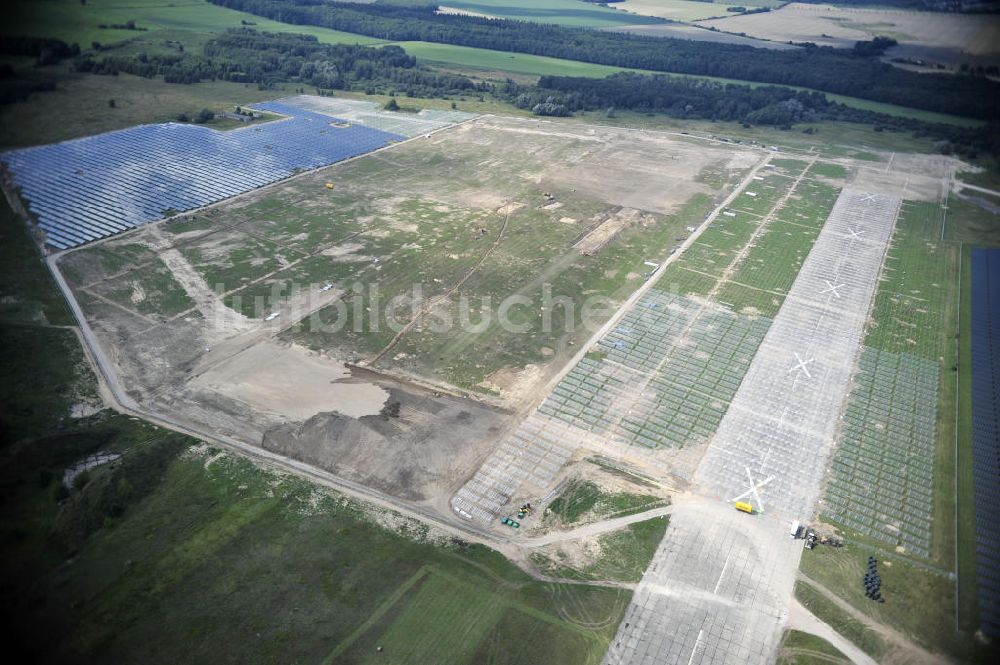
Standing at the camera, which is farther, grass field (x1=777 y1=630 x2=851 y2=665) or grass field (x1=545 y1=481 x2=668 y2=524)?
grass field (x1=545 y1=481 x2=668 y2=524)

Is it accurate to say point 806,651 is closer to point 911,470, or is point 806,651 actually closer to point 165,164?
point 911,470

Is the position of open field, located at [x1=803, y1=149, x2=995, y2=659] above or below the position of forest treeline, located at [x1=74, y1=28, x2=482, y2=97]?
below

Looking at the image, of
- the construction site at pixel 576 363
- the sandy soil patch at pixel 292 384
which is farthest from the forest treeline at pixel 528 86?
the sandy soil patch at pixel 292 384

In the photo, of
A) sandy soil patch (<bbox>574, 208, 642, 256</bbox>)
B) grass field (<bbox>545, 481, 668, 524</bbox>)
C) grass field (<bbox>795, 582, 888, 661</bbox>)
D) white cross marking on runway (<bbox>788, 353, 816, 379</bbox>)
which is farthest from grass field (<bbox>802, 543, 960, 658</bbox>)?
sandy soil patch (<bbox>574, 208, 642, 256</bbox>)

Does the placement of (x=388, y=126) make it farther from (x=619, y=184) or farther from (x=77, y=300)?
(x=77, y=300)

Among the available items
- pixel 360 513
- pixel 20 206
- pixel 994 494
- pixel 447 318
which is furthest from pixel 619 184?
pixel 20 206

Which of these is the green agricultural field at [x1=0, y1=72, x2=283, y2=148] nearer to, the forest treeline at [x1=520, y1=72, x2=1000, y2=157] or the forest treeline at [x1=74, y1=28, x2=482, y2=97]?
the forest treeline at [x1=74, y1=28, x2=482, y2=97]

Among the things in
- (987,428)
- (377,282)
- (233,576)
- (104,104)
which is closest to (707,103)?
(377,282)

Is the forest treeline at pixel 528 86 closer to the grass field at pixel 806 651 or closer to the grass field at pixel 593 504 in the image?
the grass field at pixel 593 504
